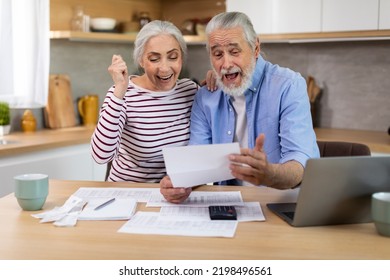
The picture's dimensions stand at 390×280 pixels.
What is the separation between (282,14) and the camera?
3.73 meters

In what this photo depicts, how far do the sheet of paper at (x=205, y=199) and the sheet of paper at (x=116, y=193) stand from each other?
4 cm

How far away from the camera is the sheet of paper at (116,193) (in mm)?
1884

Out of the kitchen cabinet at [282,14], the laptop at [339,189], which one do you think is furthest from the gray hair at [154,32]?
the kitchen cabinet at [282,14]

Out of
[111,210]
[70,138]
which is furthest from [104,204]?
[70,138]

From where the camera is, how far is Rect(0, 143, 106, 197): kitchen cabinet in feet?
9.88

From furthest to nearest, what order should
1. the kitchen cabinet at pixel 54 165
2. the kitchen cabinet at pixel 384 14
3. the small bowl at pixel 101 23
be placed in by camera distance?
the small bowl at pixel 101 23
the kitchen cabinet at pixel 384 14
the kitchen cabinet at pixel 54 165

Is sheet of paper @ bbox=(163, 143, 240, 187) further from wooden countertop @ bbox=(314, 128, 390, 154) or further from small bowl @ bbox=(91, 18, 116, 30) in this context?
small bowl @ bbox=(91, 18, 116, 30)

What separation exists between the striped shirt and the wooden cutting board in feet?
5.17

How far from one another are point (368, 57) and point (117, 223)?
281 cm

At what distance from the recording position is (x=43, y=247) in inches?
55.0

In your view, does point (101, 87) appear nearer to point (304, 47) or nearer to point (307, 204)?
point (304, 47)

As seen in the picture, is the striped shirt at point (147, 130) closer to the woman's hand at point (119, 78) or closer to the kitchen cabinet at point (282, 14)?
the woman's hand at point (119, 78)

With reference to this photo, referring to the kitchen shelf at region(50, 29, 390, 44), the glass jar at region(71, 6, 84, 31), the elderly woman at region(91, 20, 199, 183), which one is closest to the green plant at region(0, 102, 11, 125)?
the kitchen shelf at region(50, 29, 390, 44)

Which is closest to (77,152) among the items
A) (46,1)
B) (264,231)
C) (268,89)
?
(46,1)
